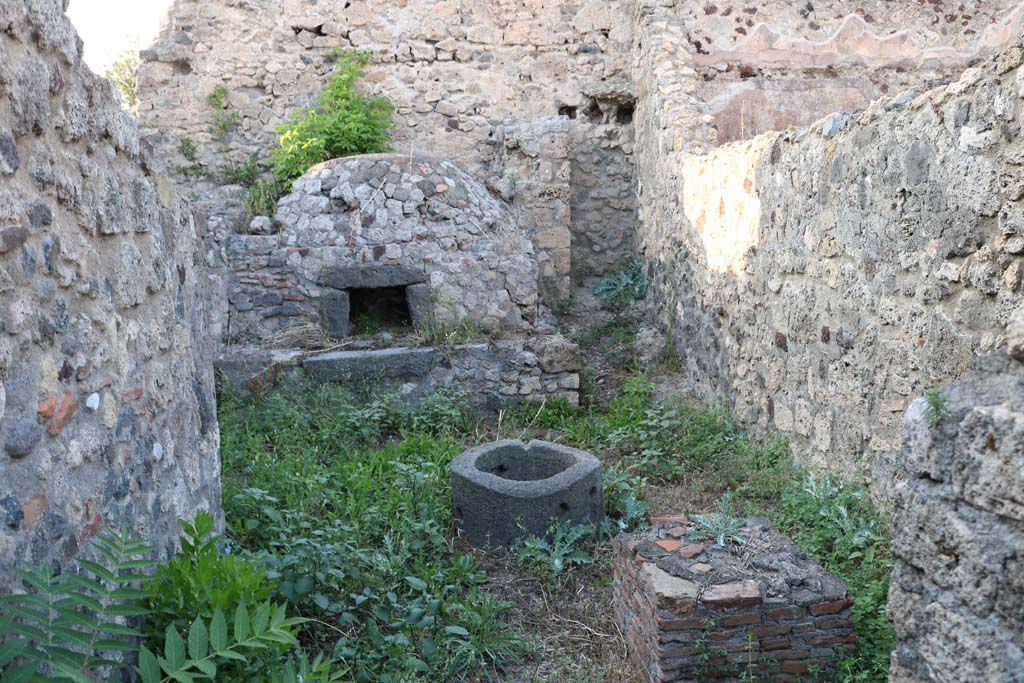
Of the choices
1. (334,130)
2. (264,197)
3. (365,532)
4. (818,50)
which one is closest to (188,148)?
(334,130)

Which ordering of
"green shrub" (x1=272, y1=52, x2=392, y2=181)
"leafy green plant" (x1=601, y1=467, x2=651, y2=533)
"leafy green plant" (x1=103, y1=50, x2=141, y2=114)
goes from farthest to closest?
"leafy green plant" (x1=103, y1=50, x2=141, y2=114) → "green shrub" (x1=272, y1=52, x2=392, y2=181) → "leafy green plant" (x1=601, y1=467, x2=651, y2=533)

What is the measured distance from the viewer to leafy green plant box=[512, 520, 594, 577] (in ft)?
13.4

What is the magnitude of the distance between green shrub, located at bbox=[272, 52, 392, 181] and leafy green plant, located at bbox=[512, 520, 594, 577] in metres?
5.60

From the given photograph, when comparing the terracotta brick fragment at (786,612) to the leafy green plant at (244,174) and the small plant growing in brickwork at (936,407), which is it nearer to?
the small plant growing in brickwork at (936,407)

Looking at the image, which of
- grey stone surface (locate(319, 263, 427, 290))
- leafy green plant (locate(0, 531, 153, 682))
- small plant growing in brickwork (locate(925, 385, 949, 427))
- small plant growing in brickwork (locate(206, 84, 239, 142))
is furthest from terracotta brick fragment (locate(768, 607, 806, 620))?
small plant growing in brickwork (locate(206, 84, 239, 142))

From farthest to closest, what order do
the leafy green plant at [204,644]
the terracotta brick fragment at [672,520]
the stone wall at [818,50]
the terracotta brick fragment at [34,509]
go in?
1. the stone wall at [818,50]
2. the terracotta brick fragment at [672,520]
3. the terracotta brick fragment at [34,509]
4. the leafy green plant at [204,644]

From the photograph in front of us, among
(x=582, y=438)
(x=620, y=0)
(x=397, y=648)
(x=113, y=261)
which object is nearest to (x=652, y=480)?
(x=582, y=438)

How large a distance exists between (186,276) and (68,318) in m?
1.21

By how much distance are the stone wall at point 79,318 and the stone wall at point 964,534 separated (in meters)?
1.90

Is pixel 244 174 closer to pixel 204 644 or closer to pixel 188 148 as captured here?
pixel 188 148

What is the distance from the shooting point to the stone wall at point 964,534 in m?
1.48

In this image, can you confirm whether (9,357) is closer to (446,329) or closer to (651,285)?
(446,329)

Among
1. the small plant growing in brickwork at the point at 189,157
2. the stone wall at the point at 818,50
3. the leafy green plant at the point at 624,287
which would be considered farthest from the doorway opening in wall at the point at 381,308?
the stone wall at the point at 818,50

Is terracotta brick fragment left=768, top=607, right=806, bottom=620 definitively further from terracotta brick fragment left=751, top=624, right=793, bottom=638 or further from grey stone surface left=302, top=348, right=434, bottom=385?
grey stone surface left=302, top=348, right=434, bottom=385
